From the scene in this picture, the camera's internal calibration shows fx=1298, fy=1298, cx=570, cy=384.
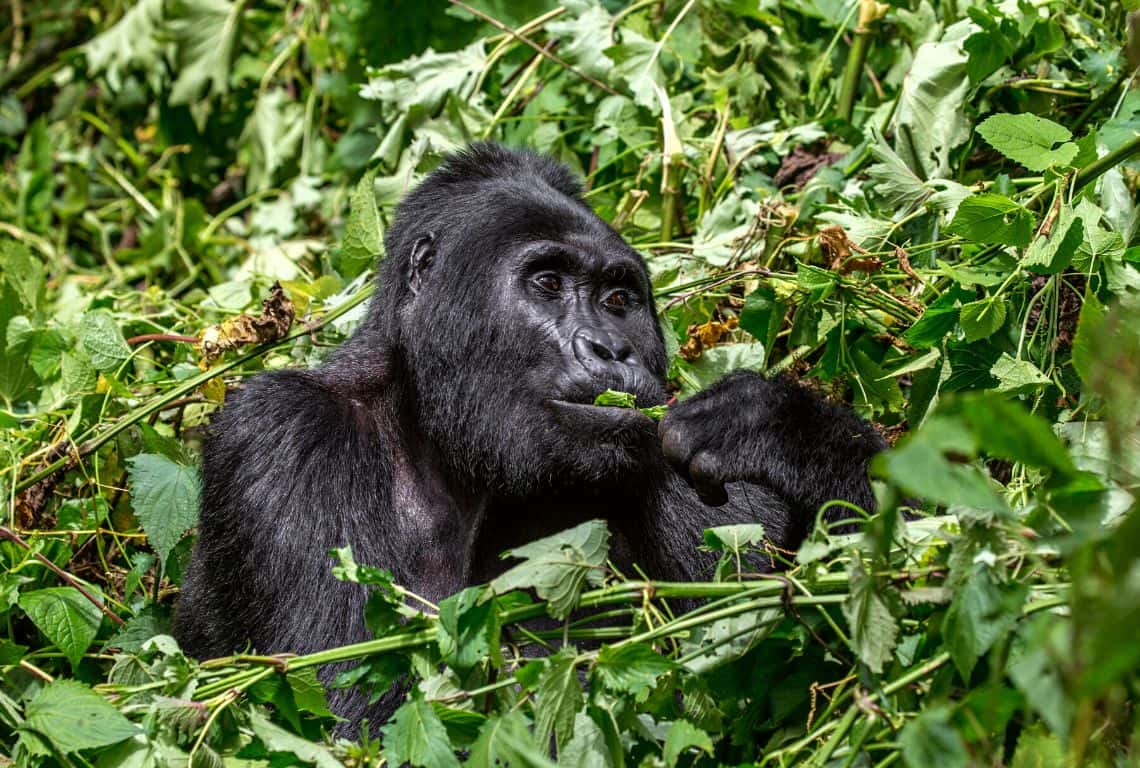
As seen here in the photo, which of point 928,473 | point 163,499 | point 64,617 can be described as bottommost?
point 64,617

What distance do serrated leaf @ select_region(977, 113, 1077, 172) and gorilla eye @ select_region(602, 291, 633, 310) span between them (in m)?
1.15

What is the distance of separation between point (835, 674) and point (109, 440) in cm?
265

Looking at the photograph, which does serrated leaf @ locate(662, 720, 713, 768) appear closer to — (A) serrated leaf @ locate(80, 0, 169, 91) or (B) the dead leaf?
(B) the dead leaf

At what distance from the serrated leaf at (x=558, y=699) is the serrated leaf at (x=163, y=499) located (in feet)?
5.50

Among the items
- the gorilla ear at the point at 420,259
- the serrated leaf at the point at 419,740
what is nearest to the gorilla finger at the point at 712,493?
the serrated leaf at the point at 419,740

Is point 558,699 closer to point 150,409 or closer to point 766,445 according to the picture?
point 766,445

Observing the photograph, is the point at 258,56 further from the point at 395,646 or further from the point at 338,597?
the point at 395,646

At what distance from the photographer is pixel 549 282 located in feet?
12.6

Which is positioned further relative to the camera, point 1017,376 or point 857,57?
point 857,57

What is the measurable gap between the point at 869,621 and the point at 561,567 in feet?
1.97

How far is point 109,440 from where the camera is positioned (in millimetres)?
4320

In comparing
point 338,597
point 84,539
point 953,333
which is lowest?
point 84,539

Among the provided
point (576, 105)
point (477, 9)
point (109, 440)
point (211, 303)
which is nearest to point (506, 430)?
point (109, 440)

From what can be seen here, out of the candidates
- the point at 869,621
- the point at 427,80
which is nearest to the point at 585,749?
the point at 869,621
